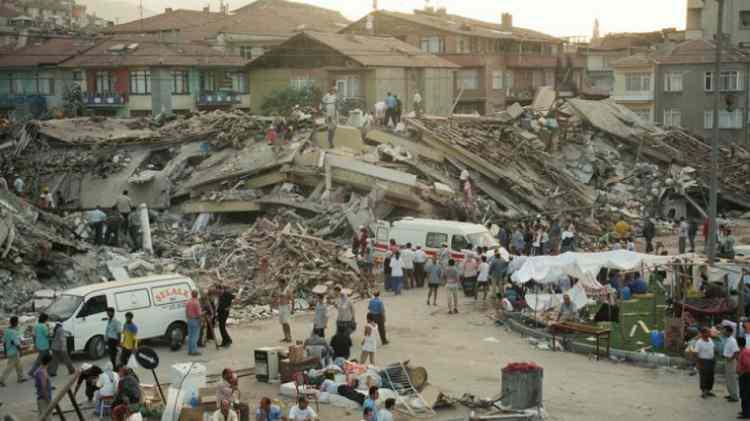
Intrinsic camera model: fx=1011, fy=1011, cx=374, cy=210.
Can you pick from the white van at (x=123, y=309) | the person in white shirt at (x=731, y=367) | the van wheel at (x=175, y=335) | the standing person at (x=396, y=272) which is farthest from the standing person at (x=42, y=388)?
the standing person at (x=396, y=272)

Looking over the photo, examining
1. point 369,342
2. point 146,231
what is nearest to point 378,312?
point 369,342

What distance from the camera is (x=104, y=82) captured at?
69125 millimetres

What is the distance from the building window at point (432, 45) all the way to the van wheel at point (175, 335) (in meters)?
54.8

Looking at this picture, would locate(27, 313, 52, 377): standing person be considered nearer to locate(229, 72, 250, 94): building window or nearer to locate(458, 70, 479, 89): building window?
locate(229, 72, 250, 94): building window

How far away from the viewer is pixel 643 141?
1973 inches

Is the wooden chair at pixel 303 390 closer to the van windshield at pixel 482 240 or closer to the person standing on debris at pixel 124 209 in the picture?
the van windshield at pixel 482 240

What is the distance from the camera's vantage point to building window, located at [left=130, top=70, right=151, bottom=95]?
222 feet

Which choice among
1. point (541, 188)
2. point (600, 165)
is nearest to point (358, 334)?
point (541, 188)

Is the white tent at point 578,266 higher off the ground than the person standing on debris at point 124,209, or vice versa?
the person standing on debris at point 124,209

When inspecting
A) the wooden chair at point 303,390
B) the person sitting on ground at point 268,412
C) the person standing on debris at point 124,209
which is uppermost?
the person standing on debris at point 124,209

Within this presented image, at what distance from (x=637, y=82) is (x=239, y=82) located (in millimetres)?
27869

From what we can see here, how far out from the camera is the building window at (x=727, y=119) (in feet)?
207

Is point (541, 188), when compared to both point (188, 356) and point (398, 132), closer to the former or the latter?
point (398, 132)

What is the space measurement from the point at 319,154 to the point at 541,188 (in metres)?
9.82
